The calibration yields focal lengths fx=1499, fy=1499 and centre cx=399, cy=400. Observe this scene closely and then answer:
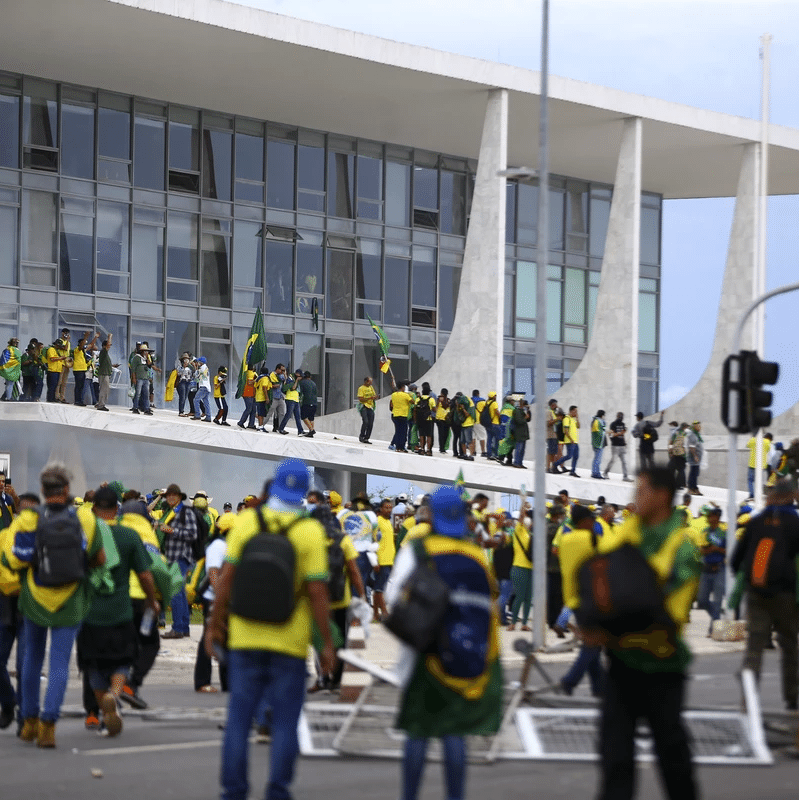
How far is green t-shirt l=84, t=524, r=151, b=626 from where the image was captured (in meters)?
9.39

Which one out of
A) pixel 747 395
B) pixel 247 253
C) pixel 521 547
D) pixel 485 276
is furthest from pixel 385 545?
pixel 247 253

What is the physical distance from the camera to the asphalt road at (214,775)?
300 inches

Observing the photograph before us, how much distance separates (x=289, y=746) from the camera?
6363 millimetres

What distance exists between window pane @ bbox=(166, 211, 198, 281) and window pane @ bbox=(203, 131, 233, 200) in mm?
960

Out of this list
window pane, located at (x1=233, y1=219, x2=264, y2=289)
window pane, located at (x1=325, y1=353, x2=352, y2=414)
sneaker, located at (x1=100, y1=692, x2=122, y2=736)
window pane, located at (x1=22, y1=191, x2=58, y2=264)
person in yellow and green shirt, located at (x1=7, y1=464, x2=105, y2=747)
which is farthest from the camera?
window pane, located at (x1=325, y1=353, x2=352, y2=414)

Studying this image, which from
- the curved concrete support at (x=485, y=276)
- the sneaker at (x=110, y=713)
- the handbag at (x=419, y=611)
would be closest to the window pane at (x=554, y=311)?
the curved concrete support at (x=485, y=276)

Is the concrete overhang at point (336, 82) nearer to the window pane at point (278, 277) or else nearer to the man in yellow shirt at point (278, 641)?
the window pane at point (278, 277)

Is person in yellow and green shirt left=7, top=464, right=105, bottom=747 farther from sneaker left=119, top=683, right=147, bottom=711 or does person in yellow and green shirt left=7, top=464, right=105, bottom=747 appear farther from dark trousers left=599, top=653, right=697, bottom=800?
dark trousers left=599, top=653, right=697, bottom=800

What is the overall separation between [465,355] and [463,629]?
32.4 metres

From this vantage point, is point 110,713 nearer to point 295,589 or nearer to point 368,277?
point 295,589

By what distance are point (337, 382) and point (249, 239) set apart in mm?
4705

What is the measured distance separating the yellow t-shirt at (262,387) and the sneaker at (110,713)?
2127cm

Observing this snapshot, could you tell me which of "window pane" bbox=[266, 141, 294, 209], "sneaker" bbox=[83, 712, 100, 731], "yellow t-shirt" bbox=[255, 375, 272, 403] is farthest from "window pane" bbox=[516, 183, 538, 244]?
"sneaker" bbox=[83, 712, 100, 731]

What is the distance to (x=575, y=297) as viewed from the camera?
153 ft
